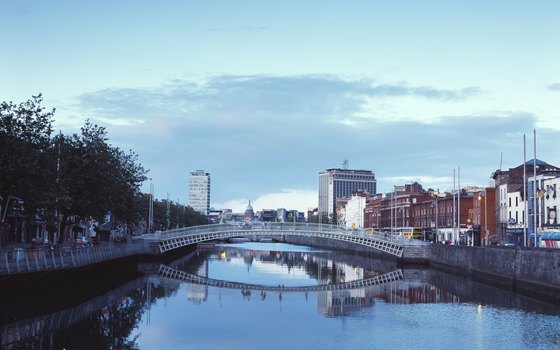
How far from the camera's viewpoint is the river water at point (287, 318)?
96.2ft

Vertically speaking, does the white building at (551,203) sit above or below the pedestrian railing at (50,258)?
above

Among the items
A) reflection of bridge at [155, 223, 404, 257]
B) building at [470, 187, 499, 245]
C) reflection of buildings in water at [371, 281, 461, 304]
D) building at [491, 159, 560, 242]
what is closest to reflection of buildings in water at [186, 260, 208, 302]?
reflection of buildings in water at [371, 281, 461, 304]

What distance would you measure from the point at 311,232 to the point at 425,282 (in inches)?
963

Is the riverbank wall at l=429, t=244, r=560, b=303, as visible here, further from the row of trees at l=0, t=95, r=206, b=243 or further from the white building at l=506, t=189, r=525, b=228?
the row of trees at l=0, t=95, r=206, b=243

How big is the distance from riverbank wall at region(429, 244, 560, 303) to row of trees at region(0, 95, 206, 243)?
28.4m

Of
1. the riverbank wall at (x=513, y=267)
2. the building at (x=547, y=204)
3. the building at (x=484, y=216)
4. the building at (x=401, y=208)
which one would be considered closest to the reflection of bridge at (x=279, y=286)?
the riverbank wall at (x=513, y=267)

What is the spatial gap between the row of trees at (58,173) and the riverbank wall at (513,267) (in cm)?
2843

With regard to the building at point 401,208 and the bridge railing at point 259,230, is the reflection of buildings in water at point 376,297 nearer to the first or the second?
the bridge railing at point 259,230

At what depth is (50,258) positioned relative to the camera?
39.8 m

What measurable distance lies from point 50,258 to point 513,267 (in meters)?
30.0

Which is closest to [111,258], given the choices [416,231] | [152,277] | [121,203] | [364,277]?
[152,277]

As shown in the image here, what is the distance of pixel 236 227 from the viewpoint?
8419cm

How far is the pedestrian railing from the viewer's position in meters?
33.7

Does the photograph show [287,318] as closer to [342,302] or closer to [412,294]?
[342,302]
